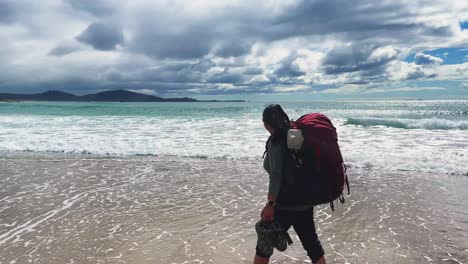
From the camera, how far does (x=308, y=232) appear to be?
131 inches

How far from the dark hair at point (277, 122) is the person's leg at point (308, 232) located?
739mm

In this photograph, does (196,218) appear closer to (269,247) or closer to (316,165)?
(269,247)

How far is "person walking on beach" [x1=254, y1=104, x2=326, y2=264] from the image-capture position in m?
2.92

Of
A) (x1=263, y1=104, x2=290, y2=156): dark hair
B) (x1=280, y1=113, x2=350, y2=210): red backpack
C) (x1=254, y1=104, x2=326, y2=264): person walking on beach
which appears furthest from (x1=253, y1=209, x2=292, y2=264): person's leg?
(x1=263, y1=104, x2=290, y2=156): dark hair

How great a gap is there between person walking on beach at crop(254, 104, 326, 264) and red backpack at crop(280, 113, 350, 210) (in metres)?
0.08

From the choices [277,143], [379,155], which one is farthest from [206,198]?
[379,155]

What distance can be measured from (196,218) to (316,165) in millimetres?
3895

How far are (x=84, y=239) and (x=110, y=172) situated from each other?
17.2 ft

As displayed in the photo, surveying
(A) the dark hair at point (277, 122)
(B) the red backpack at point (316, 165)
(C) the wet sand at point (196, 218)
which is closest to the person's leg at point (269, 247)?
(B) the red backpack at point (316, 165)

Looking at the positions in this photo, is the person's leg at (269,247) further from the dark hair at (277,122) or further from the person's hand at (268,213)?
the dark hair at (277,122)

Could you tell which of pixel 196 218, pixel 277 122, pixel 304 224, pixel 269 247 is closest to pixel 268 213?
pixel 269 247

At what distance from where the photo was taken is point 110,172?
10.5 metres

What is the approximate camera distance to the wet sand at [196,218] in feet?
16.2

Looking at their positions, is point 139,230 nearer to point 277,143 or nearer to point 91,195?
point 91,195
